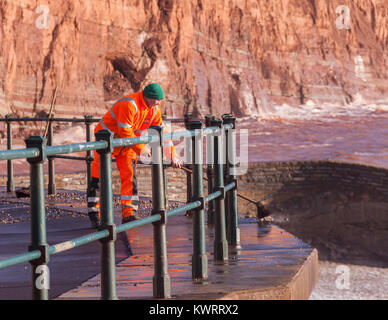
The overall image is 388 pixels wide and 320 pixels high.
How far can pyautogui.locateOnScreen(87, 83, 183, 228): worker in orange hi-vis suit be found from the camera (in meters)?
6.79

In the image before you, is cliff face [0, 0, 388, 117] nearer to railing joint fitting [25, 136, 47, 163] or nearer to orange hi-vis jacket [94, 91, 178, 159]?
orange hi-vis jacket [94, 91, 178, 159]

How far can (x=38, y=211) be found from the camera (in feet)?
10.7

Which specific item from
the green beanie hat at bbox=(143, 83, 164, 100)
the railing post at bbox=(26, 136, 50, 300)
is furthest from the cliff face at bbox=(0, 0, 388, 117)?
the railing post at bbox=(26, 136, 50, 300)

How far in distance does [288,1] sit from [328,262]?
171ft

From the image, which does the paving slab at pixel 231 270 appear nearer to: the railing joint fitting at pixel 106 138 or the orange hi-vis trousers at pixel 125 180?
the orange hi-vis trousers at pixel 125 180

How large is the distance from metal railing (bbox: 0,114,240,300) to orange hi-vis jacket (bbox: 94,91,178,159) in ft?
3.16

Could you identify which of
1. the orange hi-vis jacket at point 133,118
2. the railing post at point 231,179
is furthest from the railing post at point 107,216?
the orange hi-vis jacket at point 133,118

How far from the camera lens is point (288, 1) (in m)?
71.7

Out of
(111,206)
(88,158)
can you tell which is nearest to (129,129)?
(88,158)

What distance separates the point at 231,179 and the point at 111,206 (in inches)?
104

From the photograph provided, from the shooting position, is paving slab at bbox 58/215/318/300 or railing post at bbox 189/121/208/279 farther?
railing post at bbox 189/121/208/279

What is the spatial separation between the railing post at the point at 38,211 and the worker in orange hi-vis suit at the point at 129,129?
3.10 metres

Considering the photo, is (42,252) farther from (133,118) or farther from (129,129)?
(133,118)

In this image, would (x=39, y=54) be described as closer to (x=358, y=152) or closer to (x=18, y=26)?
(x=18, y=26)
